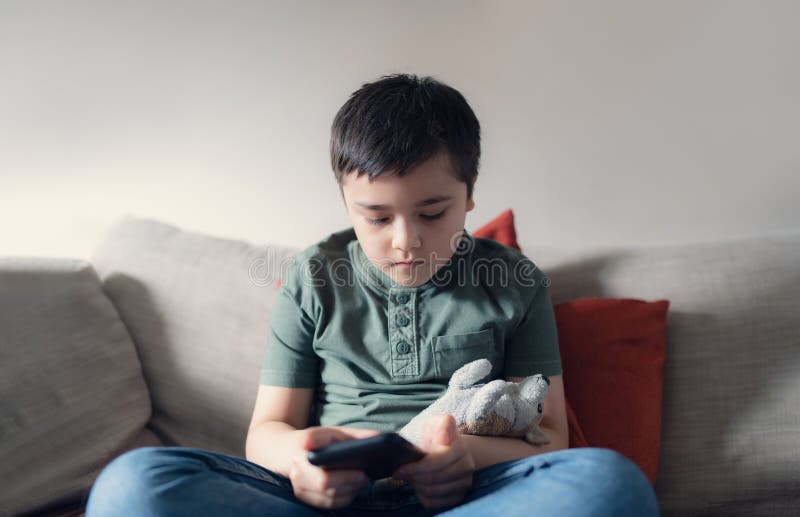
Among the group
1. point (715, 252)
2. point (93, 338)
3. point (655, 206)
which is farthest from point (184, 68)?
point (715, 252)

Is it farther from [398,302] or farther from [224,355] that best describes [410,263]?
[224,355]

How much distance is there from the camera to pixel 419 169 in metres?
1.03

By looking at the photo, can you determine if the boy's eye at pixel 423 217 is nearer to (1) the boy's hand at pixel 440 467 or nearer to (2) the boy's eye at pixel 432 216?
(2) the boy's eye at pixel 432 216

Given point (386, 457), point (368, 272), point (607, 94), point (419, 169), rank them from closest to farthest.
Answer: point (386, 457) → point (419, 169) → point (368, 272) → point (607, 94)

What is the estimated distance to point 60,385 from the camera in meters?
1.28

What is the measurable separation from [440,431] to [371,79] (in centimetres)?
95

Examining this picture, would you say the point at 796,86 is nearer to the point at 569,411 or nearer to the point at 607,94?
the point at 607,94

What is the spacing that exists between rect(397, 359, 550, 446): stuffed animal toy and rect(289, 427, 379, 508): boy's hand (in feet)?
0.35

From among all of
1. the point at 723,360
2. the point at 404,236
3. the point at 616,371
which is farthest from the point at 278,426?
the point at 723,360

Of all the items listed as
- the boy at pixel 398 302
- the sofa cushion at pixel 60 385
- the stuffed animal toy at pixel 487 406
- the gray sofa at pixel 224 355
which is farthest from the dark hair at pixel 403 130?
the sofa cushion at pixel 60 385

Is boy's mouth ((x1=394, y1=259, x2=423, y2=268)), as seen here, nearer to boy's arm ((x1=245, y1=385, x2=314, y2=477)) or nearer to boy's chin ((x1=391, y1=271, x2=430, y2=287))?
boy's chin ((x1=391, y1=271, x2=430, y2=287))

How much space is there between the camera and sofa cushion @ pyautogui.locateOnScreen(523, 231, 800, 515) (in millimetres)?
1226

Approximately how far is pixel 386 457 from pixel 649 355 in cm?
62

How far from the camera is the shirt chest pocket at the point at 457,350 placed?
1.12m
